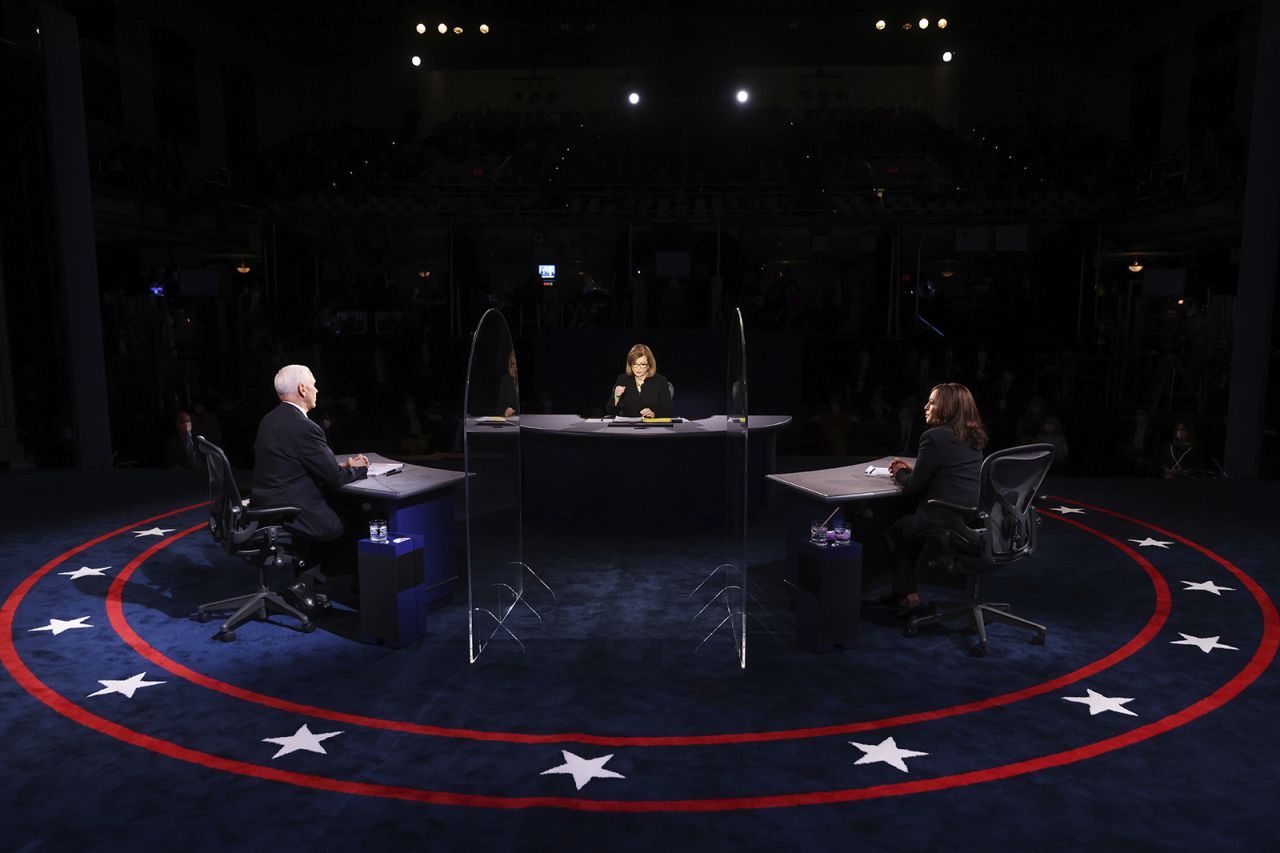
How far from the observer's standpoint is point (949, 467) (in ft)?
15.7

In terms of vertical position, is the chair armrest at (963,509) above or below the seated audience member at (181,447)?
above

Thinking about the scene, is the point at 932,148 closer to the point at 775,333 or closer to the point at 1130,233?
the point at 1130,233

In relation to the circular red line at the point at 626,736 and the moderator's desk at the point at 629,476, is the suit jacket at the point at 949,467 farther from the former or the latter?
the moderator's desk at the point at 629,476

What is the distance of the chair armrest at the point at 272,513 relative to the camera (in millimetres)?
4875

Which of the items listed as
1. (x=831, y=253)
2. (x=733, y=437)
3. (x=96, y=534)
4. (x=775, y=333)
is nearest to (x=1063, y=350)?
(x=831, y=253)

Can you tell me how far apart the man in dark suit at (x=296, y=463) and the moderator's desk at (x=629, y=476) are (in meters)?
2.54

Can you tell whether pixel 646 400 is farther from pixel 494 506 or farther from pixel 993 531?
pixel 993 531

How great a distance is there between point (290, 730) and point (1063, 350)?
1538 cm

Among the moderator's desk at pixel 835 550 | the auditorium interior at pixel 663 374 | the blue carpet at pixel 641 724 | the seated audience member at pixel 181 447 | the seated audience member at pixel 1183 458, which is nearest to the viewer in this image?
the blue carpet at pixel 641 724

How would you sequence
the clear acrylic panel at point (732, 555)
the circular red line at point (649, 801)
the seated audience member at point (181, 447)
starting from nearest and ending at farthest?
the circular red line at point (649, 801) < the clear acrylic panel at point (732, 555) < the seated audience member at point (181, 447)

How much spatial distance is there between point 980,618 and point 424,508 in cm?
330

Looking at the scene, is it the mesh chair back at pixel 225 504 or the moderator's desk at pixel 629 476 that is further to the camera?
the moderator's desk at pixel 629 476

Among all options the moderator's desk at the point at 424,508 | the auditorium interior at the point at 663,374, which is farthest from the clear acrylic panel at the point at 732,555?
the moderator's desk at the point at 424,508

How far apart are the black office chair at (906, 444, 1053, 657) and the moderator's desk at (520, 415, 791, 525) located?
2.85 meters
